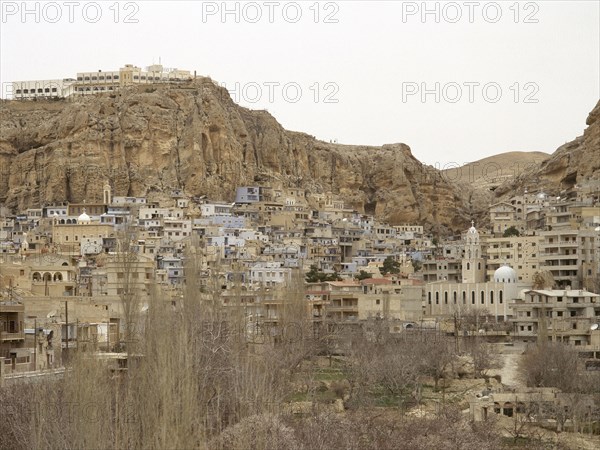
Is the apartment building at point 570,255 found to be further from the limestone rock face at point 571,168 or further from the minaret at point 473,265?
the limestone rock face at point 571,168

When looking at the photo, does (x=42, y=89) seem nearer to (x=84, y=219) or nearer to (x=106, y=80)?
(x=106, y=80)

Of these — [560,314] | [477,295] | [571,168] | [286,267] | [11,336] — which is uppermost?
[571,168]

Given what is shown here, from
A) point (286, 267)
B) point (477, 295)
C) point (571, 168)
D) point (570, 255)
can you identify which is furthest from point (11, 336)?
point (571, 168)

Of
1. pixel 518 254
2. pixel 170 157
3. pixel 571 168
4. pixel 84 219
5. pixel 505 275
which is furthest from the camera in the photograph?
pixel 170 157

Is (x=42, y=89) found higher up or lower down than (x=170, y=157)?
higher up

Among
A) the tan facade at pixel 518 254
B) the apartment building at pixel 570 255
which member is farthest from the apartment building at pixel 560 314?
the tan facade at pixel 518 254

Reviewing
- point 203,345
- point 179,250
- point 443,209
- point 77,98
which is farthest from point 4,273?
point 443,209
